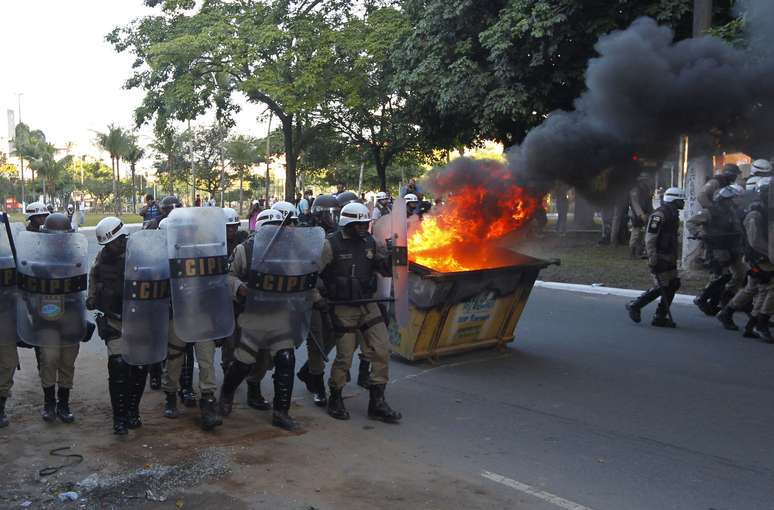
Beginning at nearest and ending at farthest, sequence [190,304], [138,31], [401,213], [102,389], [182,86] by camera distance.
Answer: [190,304] < [401,213] < [102,389] < [182,86] < [138,31]

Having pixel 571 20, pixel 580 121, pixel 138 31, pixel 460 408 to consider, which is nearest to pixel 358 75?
pixel 138 31

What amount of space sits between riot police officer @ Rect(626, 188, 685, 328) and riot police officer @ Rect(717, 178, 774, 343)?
853 mm

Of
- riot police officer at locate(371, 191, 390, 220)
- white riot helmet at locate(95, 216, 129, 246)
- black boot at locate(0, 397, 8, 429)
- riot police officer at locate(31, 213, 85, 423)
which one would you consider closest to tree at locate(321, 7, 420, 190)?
riot police officer at locate(371, 191, 390, 220)

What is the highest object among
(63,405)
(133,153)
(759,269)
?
(133,153)

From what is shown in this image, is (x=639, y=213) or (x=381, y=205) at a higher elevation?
(x=381, y=205)

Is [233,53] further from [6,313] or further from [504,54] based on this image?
[6,313]

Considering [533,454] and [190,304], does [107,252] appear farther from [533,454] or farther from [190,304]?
[533,454]

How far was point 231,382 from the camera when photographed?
545 centimetres

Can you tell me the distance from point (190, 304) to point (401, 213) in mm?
1835

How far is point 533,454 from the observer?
4820 millimetres

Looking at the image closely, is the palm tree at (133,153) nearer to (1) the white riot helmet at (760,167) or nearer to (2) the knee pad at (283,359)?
(1) the white riot helmet at (760,167)

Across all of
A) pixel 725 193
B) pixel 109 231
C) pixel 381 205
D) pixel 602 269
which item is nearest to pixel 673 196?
pixel 725 193

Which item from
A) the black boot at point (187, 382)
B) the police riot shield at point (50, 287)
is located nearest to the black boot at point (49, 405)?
the police riot shield at point (50, 287)

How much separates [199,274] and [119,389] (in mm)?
1001
